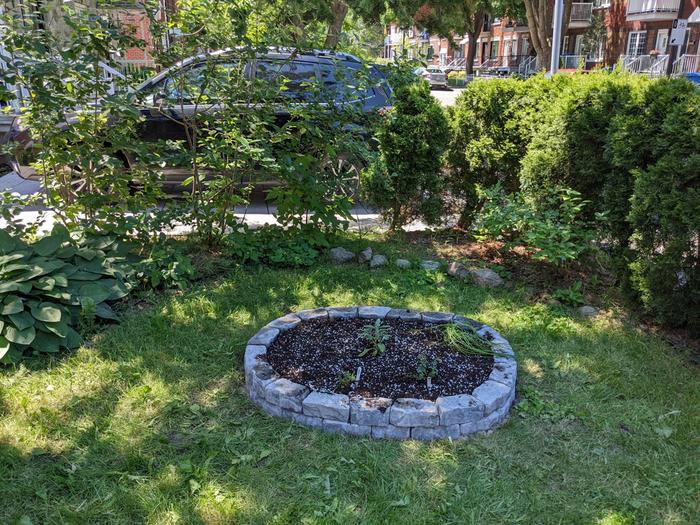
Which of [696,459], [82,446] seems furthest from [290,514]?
[696,459]

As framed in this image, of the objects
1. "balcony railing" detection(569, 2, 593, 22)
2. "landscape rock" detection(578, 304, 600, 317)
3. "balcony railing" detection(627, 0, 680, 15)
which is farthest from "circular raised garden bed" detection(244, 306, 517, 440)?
"balcony railing" detection(569, 2, 593, 22)

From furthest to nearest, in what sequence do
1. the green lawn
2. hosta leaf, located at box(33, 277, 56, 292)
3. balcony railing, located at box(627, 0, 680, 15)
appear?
balcony railing, located at box(627, 0, 680, 15) < hosta leaf, located at box(33, 277, 56, 292) < the green lawn

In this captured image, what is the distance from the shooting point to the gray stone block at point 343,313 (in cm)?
369

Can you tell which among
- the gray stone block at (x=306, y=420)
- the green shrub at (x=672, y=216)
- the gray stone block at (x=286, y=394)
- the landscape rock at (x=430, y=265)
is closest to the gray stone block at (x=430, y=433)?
the gray stone block at (x=306, y=420)

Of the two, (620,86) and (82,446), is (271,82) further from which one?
(82,446)

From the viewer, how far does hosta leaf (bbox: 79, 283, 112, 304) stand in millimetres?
3699

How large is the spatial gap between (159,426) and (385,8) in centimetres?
2428

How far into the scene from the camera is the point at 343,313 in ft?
12.1

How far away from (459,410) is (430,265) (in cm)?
228

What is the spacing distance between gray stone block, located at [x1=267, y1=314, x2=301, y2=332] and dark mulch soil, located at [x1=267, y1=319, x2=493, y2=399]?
1.6 inches

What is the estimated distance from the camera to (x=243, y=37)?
4.09m

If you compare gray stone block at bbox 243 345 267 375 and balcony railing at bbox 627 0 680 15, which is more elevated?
balcony railing at bbox 627 0 680 15

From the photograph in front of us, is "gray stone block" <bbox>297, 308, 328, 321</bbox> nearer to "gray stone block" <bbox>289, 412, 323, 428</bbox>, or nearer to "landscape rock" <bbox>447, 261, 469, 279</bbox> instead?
"gray stone block" <bbox>289, 412, 323, 428</bbox>

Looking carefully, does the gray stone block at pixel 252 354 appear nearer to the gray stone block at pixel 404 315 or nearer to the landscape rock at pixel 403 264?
the gray stone block at pixel 404 315
